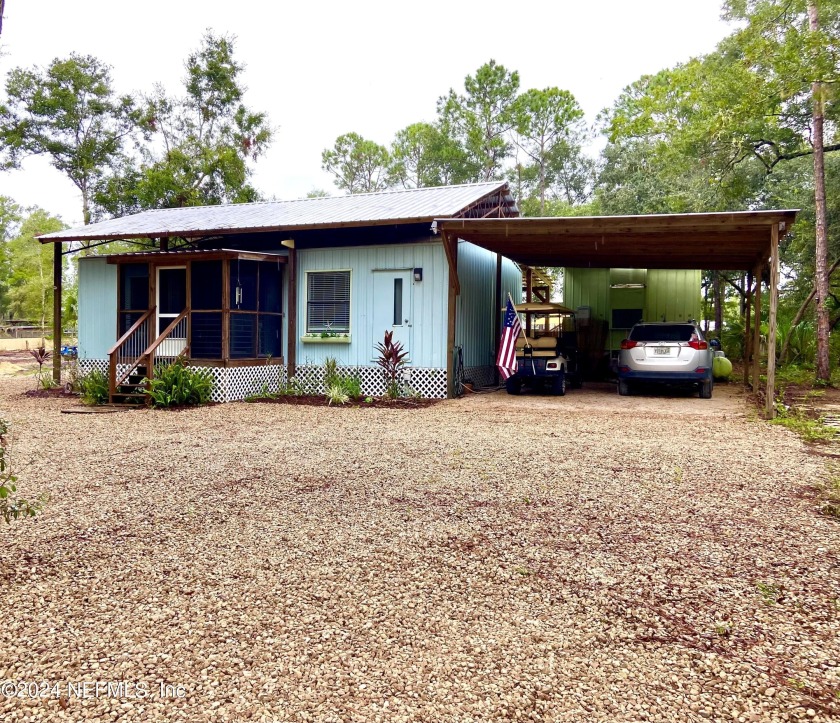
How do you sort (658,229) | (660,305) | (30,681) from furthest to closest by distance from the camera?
(660,305), (658,229), (30,681)

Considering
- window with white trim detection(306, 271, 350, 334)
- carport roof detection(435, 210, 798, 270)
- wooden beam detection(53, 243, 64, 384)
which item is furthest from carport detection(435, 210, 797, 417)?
wooden beam detection(53, 243, 64, 384)

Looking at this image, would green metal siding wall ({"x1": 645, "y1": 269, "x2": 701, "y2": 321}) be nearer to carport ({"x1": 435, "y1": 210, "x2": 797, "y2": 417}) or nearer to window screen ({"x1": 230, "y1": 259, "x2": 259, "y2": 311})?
carport ({"x1": 435, "y1": 210, "x2": 797, "y2": 417})

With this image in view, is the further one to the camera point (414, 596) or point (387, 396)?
point (387, 396)

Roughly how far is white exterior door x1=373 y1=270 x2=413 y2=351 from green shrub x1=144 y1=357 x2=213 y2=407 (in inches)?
132

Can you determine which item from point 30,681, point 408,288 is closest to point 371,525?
point 30,681

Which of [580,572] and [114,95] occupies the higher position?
[114,95]

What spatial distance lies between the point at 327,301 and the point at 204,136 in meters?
21.3

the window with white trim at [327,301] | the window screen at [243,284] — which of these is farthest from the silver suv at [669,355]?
the window screen at [243,284]

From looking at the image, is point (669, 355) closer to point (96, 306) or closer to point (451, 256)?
point (451, 256)

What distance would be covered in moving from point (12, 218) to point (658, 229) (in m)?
48.1

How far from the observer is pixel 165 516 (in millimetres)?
4211

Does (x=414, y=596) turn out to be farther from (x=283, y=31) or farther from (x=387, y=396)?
(x=283, y=31)

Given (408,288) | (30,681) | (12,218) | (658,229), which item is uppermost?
(12,218)

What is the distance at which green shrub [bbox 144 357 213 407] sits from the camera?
33.7 feet
